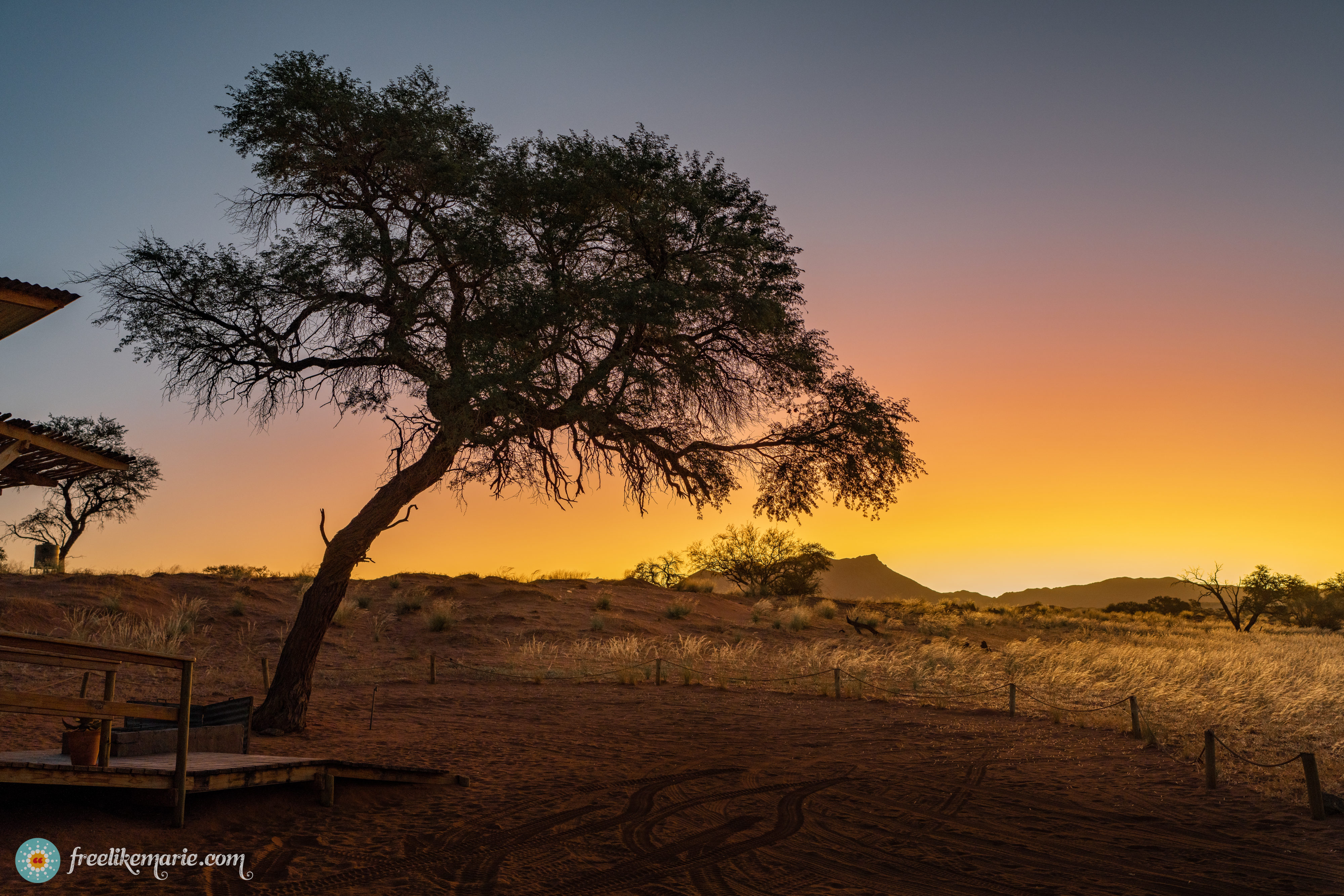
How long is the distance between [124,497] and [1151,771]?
4196cm

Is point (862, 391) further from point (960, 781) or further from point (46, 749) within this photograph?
point (46, 749)

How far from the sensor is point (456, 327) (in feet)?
47.8

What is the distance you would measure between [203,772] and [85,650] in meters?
1.56

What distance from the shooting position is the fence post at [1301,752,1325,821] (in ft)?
30.5

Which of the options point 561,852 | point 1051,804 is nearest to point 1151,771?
point 1051,804

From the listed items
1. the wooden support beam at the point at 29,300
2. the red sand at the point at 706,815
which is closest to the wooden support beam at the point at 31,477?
the wooden support beam at the point at 29,300

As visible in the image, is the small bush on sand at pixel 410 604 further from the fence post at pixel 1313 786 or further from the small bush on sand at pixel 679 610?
the fence post at pixel 1313 786

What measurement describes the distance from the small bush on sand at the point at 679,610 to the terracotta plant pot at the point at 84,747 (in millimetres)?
28754

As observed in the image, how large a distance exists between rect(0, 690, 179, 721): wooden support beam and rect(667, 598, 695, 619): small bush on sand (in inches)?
1109

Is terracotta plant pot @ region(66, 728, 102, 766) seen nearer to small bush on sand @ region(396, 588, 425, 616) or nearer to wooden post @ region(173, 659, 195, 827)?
wooden post @ region(173, 659, 195, 827)

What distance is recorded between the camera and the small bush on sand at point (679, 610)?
3600cm

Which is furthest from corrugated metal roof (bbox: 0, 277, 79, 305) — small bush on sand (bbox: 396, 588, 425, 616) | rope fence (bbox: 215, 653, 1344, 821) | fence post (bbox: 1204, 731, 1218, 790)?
small bush on sand (bbox: 396, 588, 425, 616)

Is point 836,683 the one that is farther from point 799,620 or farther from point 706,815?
point 799,620

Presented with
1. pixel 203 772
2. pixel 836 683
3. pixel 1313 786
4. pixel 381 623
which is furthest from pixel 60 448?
pixel 381 623
